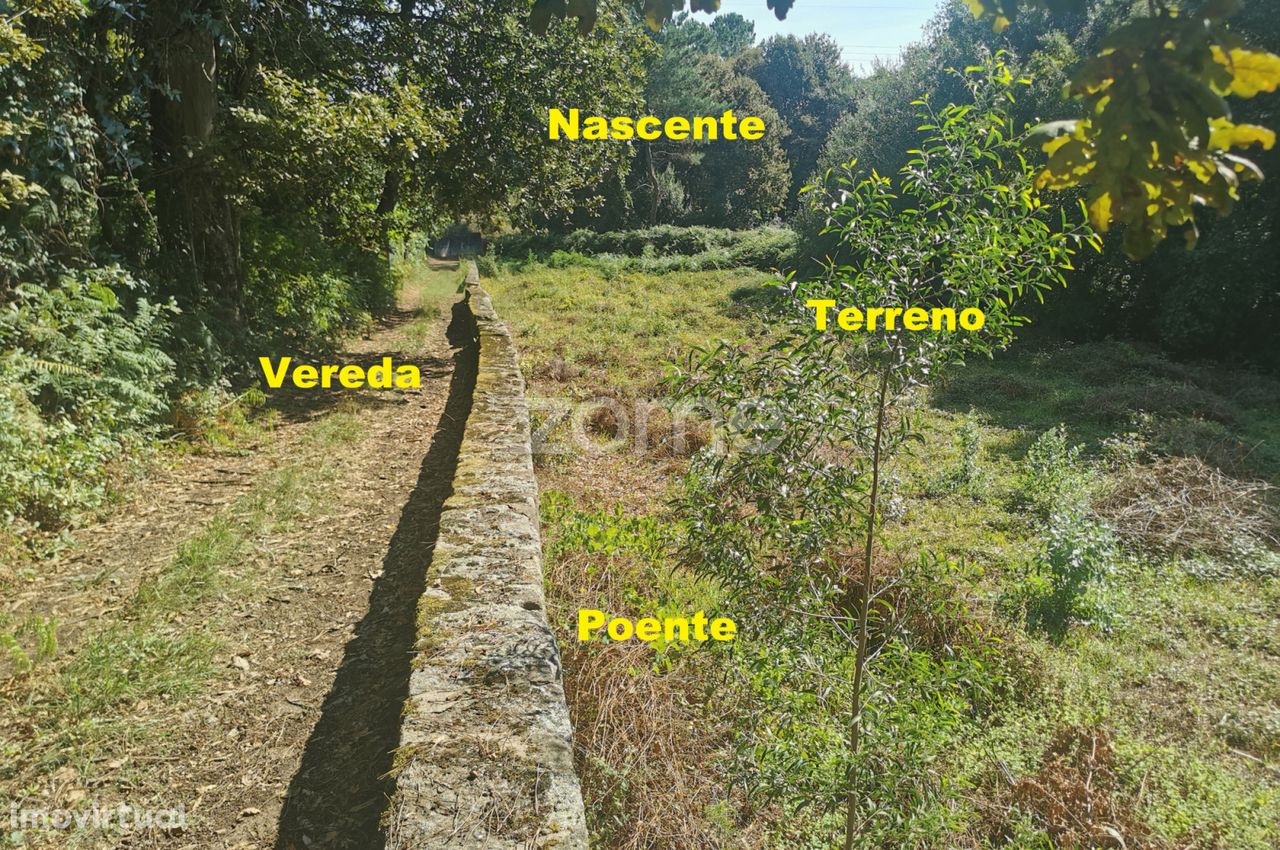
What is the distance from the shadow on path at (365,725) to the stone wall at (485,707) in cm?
14

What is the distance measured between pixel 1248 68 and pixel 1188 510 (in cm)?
598

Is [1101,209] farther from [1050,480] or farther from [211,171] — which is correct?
[211,171]

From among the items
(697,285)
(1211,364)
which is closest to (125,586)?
(1211,364)

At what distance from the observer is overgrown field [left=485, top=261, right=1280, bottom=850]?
2.69m

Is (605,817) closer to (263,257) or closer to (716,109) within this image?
(263,257)

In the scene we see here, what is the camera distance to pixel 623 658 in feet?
11.1

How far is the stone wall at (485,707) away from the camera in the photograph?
200 centimetres

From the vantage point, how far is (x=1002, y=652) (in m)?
3.90

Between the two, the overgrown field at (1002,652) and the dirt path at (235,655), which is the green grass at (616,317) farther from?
the dirt path at (235,655)

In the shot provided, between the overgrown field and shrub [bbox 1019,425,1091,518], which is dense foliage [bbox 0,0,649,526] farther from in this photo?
shrub [bbox 1019,425,1091,518]

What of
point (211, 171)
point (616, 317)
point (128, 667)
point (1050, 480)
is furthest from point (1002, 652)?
point (616, 317)

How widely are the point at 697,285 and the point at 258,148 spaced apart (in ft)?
49.5

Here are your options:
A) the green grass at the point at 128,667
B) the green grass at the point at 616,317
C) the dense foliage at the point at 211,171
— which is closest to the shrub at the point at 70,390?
the dense foliage at the point at 211,171

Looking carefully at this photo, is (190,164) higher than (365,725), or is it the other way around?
(190,164)
